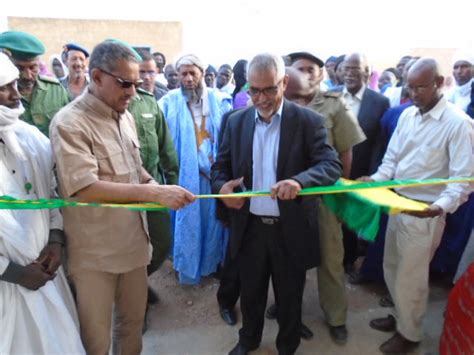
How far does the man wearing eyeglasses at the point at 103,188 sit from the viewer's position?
1907 mm

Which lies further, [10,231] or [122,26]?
[122,26]

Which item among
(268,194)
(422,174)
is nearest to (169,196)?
(268,194)

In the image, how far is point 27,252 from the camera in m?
1.92

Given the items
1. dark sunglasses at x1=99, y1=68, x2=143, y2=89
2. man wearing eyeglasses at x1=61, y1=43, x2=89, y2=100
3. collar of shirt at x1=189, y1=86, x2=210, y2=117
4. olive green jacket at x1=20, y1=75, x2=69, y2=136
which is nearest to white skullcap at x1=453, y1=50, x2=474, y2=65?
collar of shirt at x1=189, y1=86, x2=210, y2=117

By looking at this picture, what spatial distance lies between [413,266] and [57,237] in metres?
2.46

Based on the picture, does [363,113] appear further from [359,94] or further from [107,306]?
[107,306]

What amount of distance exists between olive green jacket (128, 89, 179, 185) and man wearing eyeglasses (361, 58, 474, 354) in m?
1.87

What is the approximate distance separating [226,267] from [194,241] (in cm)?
66

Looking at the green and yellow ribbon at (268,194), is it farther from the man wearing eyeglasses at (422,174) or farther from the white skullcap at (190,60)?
the white skullcap at (190,60)

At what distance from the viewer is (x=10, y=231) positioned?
1875 millimetres

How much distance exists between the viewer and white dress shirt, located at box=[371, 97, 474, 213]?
2.52 meters

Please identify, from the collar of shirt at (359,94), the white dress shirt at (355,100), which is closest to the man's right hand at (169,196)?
the white dress shirt at (355,100)

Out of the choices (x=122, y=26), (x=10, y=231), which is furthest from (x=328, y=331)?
(x=122, y=26)

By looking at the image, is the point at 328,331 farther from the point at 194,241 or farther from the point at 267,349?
the point at 194,241
